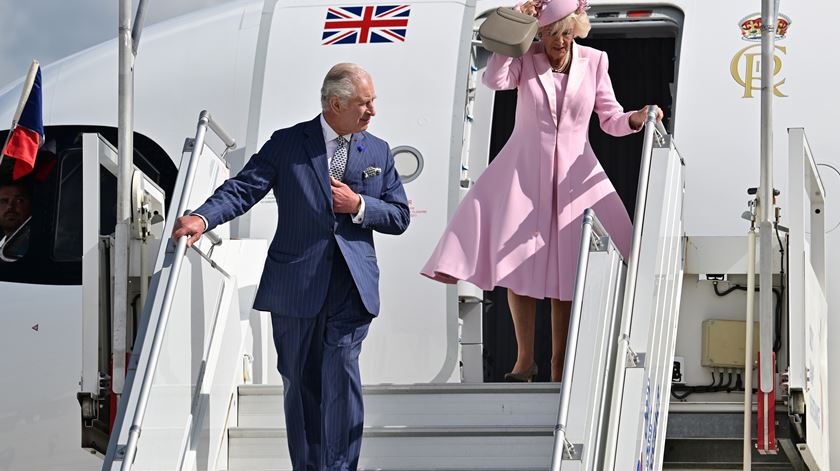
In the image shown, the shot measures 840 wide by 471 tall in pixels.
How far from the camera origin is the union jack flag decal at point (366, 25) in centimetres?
791

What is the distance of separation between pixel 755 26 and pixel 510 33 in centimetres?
203

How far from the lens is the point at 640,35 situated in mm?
7977

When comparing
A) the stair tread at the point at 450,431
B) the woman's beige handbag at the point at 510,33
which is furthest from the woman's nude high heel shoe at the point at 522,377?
the woman's beige handbag at the point at 510,33

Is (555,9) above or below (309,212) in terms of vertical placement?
above

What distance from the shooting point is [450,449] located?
18.9 ft

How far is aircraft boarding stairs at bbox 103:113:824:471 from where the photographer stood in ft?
16.9

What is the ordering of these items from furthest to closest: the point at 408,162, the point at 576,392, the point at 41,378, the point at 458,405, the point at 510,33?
the point at 408,162, the point at 41,378, the point at 510,33, the point at 458,405, the point at 576,392

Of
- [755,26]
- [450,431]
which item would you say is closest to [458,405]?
[450,431]

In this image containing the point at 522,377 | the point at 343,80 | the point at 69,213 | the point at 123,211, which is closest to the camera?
the point at 343,80

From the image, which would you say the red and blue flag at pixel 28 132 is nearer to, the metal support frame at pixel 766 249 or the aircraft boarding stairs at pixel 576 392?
the aircraft boarding stairs at pixel 576 392

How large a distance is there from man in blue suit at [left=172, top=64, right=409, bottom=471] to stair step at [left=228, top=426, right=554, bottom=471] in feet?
1.36

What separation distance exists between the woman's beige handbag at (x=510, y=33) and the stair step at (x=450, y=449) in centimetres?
146

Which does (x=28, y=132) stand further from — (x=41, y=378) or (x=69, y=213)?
(x=41, y=378)

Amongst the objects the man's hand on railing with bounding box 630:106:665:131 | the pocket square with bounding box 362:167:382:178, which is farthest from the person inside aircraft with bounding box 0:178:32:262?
the man's hand on railing with bounding box 630:106:665:131
